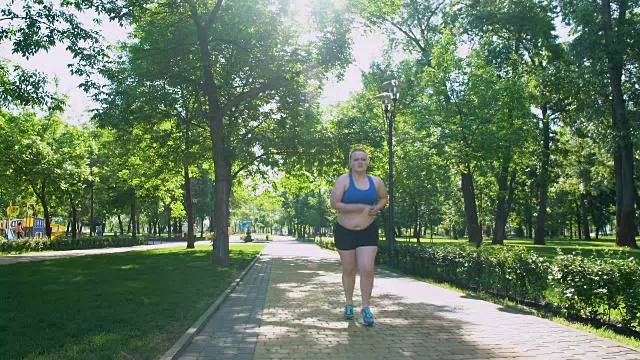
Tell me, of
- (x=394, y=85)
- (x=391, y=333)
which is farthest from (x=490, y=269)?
(x=394, y=85)

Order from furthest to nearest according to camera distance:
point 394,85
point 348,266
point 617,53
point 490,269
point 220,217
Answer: point 617,53
point 394,85
point 220,217
point 490,269
point 348,266

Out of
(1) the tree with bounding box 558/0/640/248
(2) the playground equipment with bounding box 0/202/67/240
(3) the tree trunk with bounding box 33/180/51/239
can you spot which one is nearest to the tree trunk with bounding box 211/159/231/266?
(3) the tree trunk with bounding box 33/180/51/239

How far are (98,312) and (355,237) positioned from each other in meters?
3.90

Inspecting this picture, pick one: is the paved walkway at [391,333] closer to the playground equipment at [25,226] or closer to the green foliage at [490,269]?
the green foliage at [490,269]

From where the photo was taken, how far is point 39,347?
185 inches

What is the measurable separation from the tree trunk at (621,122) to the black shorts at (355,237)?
22116mm

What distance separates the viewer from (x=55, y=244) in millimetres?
28953

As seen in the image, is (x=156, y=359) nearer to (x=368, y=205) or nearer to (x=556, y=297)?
(x=368, y=205)

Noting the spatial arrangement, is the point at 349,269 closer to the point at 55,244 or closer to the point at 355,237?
the point at 355,237

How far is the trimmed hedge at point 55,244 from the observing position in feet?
82.7

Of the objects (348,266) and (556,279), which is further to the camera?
(556,279)

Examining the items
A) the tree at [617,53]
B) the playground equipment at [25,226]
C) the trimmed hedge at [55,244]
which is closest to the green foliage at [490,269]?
the tree at [617,53]

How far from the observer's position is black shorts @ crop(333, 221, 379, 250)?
5879mm

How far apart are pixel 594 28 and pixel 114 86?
72.9 ft
